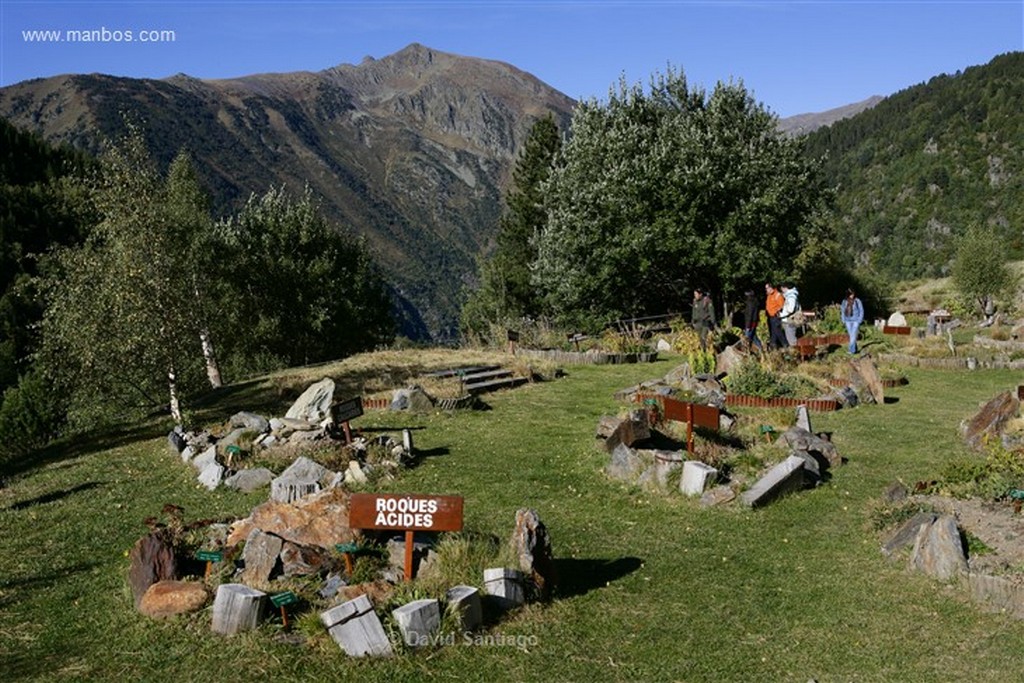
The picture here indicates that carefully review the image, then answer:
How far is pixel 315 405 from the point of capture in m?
16.6

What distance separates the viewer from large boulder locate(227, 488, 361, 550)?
9.46 metres

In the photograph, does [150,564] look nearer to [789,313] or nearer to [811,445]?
[811,445]

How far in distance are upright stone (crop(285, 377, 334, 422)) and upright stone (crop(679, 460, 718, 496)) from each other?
7.25 meters

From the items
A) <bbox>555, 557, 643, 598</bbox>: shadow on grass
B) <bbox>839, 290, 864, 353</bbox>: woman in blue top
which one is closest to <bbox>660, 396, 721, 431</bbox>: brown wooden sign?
<bbox>555, 557, 643, 598</bbox>: shadow on grass

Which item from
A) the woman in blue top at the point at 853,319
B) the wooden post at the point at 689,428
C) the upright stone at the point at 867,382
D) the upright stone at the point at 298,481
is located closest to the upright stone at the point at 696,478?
the wooden post at the point at 689,428

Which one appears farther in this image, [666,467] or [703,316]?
[703,316]

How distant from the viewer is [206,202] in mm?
37500

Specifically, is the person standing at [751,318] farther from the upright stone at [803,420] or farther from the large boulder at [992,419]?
the large boulder at [992,419]

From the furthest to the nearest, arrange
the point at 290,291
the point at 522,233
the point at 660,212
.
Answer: the point at 290,291 → the point at 522,233 → the point at 660,212

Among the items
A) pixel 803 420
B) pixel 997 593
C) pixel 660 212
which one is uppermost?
pixel 660 212

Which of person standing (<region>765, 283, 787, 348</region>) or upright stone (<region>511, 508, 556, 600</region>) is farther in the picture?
person standing (<region>765, 283, 787, 348</region>)

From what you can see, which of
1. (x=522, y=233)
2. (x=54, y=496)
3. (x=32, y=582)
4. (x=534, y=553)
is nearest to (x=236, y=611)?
(x=534, y=553)

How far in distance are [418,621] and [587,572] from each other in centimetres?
285

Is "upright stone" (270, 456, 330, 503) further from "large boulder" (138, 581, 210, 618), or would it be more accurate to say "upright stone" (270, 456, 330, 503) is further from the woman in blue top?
the woman in blue top
